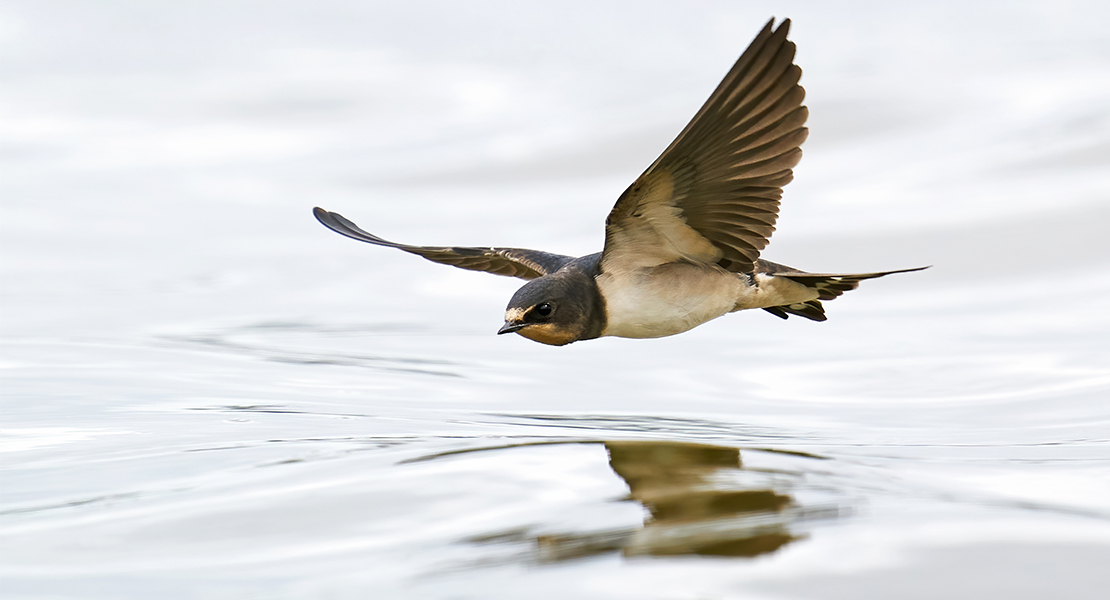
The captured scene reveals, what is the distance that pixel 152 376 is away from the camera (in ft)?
24.2

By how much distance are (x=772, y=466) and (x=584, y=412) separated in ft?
6.43

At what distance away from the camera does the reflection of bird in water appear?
3.44 metres

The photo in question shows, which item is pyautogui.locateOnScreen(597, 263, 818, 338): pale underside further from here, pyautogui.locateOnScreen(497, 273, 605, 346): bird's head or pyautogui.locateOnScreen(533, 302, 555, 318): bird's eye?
pyautogui.locateOnScreen(533, 302, 555, 318): bird's eye

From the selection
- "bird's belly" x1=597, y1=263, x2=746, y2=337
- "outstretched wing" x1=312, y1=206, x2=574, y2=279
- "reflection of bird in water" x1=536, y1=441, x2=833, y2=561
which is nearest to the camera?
"reflection of bird in water" x1=536, y1=441, x2=833, y2=561

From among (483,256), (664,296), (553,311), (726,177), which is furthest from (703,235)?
(483,256)

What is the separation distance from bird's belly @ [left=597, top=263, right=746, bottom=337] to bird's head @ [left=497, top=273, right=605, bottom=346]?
12cm

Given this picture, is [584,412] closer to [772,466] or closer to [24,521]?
[772,466]

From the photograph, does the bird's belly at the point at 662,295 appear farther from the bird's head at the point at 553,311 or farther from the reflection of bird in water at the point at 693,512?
the reflection of bird in water at the point at 693,512

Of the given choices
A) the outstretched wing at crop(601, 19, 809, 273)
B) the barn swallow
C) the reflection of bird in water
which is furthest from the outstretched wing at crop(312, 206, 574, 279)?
the reflection of bird in water

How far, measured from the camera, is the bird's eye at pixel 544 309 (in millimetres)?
5238

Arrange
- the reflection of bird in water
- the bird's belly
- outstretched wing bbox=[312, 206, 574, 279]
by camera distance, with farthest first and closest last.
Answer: outstretched wing bbox=[312, 206, 574, 279]
the bird's belly
the reflection of bird in water

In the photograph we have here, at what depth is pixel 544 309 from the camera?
5.25 metres

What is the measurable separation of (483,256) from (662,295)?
1.52m

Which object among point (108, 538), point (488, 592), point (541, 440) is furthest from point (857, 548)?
point (108, 538)
